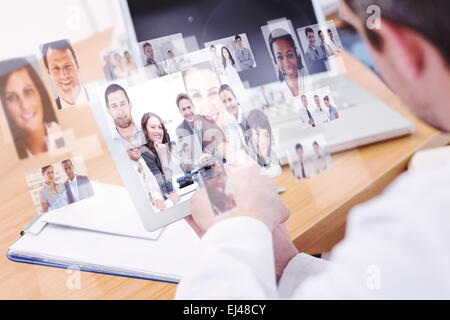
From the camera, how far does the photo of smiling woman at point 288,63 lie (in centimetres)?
55

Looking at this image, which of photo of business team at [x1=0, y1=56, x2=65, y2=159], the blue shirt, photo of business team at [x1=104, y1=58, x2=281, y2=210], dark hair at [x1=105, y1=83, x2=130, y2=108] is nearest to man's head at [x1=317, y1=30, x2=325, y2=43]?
the blue shirt

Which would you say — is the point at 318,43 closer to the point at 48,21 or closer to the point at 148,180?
the point at 148,180

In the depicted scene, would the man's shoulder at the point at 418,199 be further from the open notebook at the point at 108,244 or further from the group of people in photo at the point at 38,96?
the group of people in photo at the point at 38,96

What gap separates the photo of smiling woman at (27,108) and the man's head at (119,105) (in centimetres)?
15

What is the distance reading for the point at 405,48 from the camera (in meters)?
0.45

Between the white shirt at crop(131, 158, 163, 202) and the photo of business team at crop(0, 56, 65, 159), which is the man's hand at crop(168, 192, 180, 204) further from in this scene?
the photo of business team at crop(0, 56, 65, 159)

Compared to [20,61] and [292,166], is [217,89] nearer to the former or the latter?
[292,166]

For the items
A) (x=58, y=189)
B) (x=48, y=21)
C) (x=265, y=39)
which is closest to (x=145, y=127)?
(x=58, y=189)

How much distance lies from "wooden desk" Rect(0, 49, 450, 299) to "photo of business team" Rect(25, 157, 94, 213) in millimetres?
60

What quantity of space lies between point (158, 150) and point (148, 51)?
0.17 metres

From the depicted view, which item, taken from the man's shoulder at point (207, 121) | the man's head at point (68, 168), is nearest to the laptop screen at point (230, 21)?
the man's shoulder at point (207, 121)

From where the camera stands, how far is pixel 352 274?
336 mm
